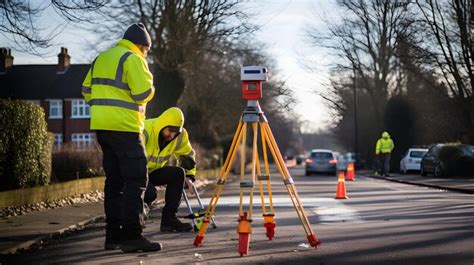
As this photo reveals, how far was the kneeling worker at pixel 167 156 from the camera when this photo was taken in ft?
34.6

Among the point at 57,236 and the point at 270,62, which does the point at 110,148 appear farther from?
the point at 270,62

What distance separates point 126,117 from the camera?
8.41 metres

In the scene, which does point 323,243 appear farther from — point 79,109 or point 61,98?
point 61,98

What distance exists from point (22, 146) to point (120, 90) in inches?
321

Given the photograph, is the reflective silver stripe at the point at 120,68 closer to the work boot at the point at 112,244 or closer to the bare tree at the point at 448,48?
the work boot at the point at 112,244

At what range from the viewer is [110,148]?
8672mm

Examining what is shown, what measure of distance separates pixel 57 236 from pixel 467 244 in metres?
5.38

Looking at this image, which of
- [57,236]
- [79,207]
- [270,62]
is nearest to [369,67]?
[270,62]

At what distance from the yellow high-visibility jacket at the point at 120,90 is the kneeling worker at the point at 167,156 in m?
2.03

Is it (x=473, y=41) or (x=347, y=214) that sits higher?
(x=473, y=41)

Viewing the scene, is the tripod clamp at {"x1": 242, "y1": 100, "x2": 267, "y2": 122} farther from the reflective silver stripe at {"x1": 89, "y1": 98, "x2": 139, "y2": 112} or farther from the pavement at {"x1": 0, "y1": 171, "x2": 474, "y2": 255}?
the pavement at {"x1": 0, "y1": 171, "x2": 474, "y2": 255}

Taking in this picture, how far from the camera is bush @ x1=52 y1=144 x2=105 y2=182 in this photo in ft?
74.2

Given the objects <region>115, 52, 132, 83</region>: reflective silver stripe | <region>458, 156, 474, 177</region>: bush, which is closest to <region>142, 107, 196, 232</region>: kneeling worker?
<region>115, 52, 132, 83</region>: reflective silver stripe

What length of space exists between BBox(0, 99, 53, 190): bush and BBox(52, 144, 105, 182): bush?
15.1ft
